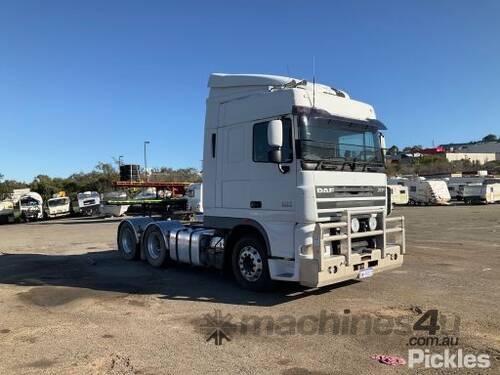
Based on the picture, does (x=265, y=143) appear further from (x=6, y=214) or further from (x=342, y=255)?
(x=6, y=214)

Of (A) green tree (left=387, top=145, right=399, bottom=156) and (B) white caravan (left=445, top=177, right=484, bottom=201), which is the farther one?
(B) white caravan (left=445, top=177, right=484, bottom=201)

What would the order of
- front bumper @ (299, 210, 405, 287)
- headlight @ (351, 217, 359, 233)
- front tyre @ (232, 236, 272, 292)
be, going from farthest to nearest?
front tyre @ (232, 236, 272, 292) < headlight @ (351, 217, 359, 233) < front bumper @ (299, 210, 405, 287)

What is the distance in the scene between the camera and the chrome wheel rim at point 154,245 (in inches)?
472

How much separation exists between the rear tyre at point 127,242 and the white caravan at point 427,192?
1627 inches

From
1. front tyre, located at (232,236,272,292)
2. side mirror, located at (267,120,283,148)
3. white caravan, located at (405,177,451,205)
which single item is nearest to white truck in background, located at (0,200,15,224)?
white caravan, located at (405,177,451,205)

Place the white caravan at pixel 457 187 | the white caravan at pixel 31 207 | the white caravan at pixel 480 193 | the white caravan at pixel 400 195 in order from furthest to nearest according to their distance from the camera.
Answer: the white caravan at pixel 457 187 → the white caravan at pixel 400 195 → the white caravan at pixel 480 193 → the white caravan at pixel 31 207

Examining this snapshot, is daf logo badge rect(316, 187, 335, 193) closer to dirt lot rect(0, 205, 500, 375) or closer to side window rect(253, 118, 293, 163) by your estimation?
side window rect(253, 118, 293, 163)

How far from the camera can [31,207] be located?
43156 millimetres

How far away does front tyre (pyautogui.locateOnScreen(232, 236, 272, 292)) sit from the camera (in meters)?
8.57

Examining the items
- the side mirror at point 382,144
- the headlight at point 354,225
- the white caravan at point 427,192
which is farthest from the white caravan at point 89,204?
the headlight at point 354,225

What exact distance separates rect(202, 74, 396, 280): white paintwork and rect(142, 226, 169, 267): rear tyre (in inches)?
85.3

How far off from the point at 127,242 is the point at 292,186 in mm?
A: 6809

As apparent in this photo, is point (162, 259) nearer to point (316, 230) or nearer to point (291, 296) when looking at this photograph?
point (291, 296)

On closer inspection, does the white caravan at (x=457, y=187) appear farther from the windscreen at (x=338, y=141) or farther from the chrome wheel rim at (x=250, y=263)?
the chrome wheel rim at (x=250, y=263)
